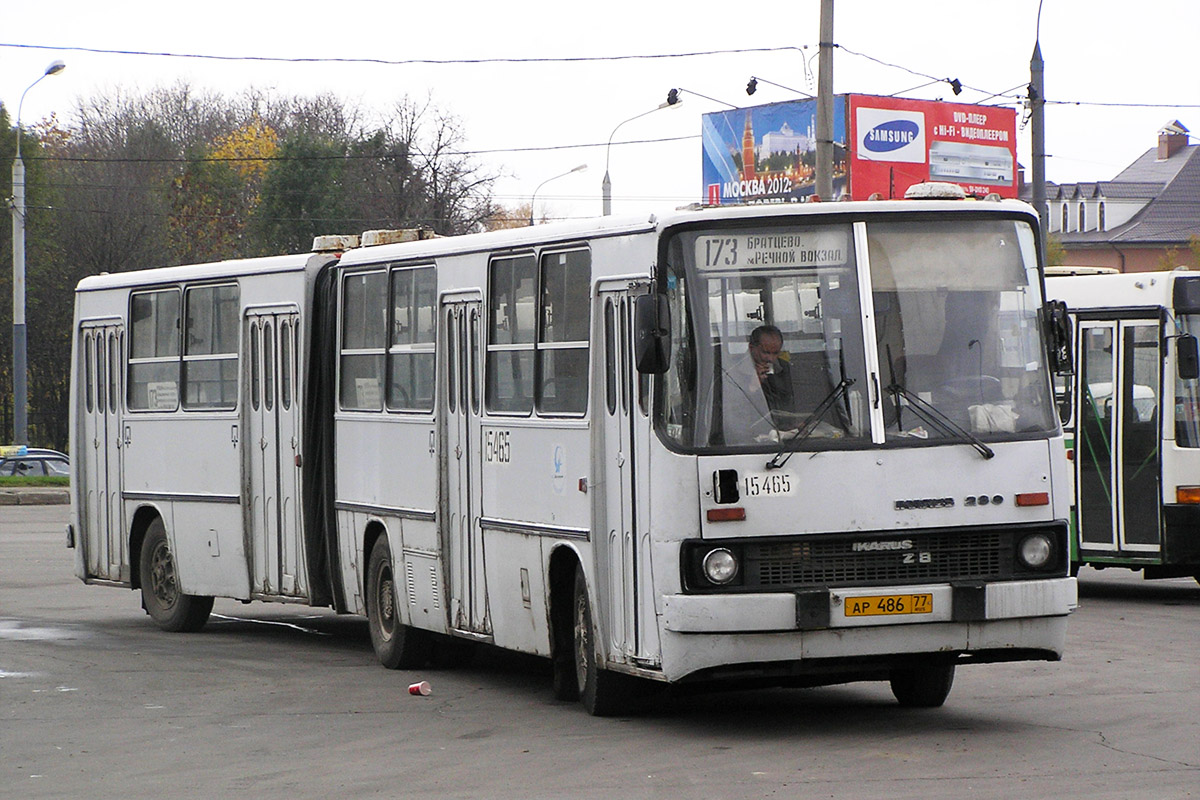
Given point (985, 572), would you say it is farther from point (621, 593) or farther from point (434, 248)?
point (434, 248)

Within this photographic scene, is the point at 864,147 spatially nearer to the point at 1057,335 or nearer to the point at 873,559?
the point at 1057,335

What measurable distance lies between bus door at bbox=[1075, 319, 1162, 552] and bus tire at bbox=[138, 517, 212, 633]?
7.74m

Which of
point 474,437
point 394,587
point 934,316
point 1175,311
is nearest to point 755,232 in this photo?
point 934,316

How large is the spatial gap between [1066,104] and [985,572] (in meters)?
28.1

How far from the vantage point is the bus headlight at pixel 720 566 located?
966 cm

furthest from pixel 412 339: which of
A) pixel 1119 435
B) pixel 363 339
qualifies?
pixel 1119 435

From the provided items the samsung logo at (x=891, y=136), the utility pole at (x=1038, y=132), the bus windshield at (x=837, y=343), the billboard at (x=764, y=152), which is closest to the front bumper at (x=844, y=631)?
the bus windshield at (x=837, y=343)

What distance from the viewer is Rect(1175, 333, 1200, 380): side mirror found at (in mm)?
16750

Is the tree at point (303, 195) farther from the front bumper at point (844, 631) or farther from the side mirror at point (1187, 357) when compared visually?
the front bumper at point (844, 631)

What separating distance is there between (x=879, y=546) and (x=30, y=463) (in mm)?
32783

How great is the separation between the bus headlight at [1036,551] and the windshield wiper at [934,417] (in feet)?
1.56

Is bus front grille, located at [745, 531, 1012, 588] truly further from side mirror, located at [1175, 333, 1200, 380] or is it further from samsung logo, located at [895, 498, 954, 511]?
side mirror, located at [1175, 333, 1200, 380]

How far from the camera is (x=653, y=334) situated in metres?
9.68

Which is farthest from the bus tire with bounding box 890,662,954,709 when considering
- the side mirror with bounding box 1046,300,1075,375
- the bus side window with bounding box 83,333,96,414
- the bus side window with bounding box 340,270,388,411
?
the bus side window with bounding box 83,333,96,414
